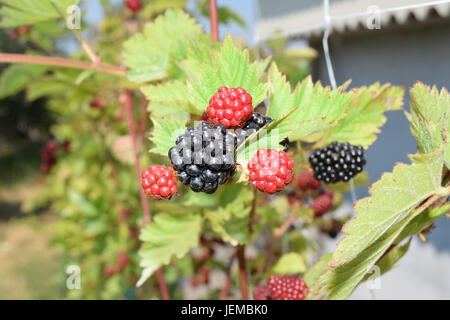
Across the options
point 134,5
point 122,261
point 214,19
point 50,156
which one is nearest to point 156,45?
point 214,19

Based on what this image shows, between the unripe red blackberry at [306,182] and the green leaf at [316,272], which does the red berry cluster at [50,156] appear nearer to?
the unripe red blackberry at [306,182]

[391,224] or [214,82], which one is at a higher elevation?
[214,82]

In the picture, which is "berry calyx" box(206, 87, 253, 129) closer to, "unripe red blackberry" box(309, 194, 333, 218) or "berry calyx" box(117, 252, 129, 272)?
"unripe red blackberry" box(309, 194, 333, 218)

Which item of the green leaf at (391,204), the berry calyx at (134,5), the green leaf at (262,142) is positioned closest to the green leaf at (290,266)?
the green leaf at (391,204)

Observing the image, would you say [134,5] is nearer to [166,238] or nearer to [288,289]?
[166,238]
